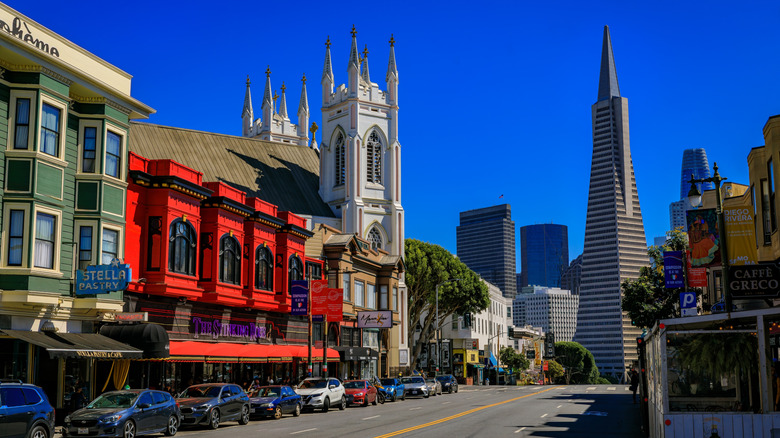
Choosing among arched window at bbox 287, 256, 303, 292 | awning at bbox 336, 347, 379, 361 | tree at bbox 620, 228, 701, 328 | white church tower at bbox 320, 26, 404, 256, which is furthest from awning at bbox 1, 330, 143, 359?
white church tower at bbox 320, 26, 404, 256

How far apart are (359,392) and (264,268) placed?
902 cm

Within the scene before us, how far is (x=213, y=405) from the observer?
83.5 ft

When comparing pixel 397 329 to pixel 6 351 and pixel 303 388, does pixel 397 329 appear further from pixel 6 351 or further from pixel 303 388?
pixel 6 351

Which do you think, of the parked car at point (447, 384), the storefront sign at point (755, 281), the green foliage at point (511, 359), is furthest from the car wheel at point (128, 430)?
the green foliage at point (511, 359)

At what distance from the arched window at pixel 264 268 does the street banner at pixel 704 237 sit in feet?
80.1

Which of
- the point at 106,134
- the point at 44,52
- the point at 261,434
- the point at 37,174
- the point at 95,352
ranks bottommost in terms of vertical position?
the point at 261,434

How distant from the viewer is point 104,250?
29.2 m

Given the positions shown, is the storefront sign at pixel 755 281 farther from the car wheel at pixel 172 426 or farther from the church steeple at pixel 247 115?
the church steeple at pixel 247 115

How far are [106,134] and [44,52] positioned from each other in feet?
13.3

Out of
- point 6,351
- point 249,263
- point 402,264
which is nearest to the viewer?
point 6,351

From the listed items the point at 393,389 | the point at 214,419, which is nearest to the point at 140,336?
the point at 214,419

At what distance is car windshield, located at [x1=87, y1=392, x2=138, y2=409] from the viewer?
2117 cm

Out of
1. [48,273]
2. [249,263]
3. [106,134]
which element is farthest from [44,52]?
[249,263]

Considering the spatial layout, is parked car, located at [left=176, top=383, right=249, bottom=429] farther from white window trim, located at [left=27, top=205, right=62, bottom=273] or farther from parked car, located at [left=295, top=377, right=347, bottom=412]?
parked car, located at [left=295, top=377, right=347, bottom=412]
